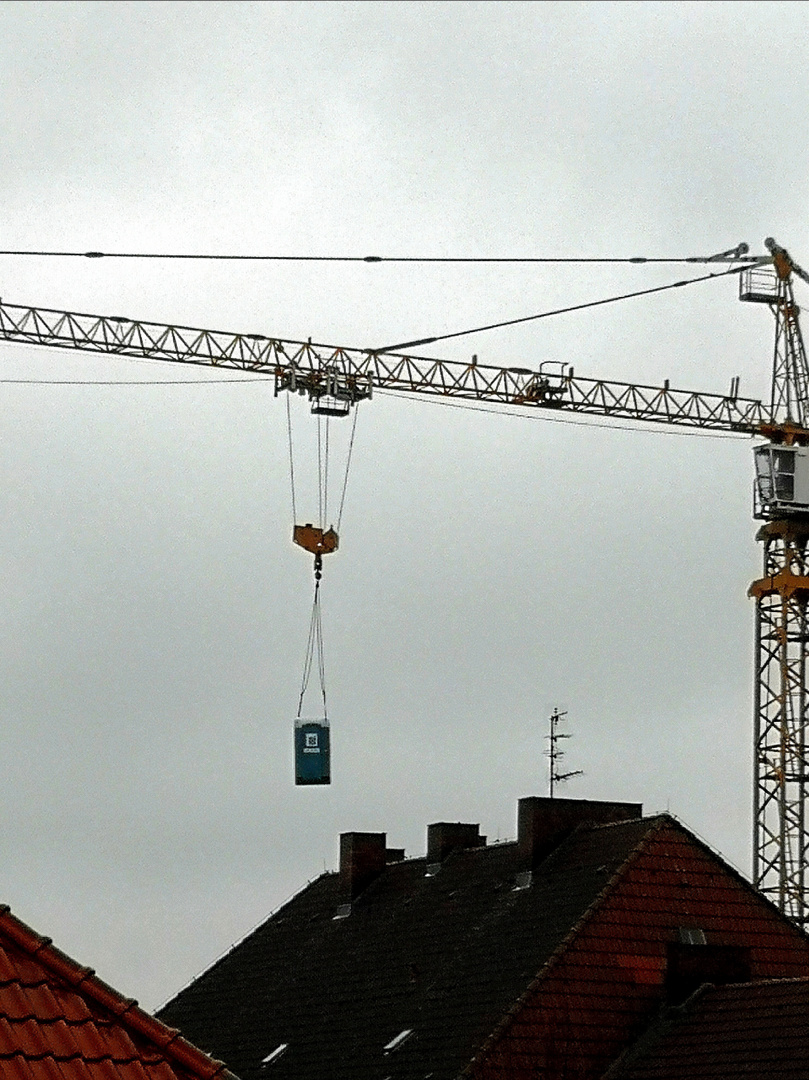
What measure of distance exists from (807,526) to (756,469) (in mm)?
3198

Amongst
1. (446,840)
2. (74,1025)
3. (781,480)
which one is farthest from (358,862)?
(74,1025)

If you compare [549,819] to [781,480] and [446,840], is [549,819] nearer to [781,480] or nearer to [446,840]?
[446,840]

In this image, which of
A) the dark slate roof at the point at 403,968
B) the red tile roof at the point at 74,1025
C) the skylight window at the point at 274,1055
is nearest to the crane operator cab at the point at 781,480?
the dark slate roof at the point at 403,968

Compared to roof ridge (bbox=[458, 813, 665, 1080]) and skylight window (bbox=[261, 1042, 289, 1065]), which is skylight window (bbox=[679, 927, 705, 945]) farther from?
skylight window (bbox=[261, 1042, 289, 1065])

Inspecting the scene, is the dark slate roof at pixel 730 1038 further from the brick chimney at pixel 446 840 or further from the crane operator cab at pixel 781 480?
the crane operator cab at pixel 781 480

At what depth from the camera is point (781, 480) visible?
94125 mm

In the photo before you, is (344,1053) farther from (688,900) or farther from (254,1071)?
(688,900)

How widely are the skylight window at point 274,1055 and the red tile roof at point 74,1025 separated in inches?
1565

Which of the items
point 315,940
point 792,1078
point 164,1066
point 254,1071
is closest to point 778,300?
point 315,940

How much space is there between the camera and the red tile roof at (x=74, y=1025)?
16.4m

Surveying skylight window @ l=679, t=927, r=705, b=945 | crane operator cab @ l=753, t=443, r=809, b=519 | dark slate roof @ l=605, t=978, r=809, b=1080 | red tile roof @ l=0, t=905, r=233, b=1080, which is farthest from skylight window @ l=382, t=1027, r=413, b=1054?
crane operator cab @ l=753, t=443, r=809, b=519

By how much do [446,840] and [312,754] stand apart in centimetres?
1167

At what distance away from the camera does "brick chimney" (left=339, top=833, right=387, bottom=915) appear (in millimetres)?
63250

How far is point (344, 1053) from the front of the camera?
54188 mm
